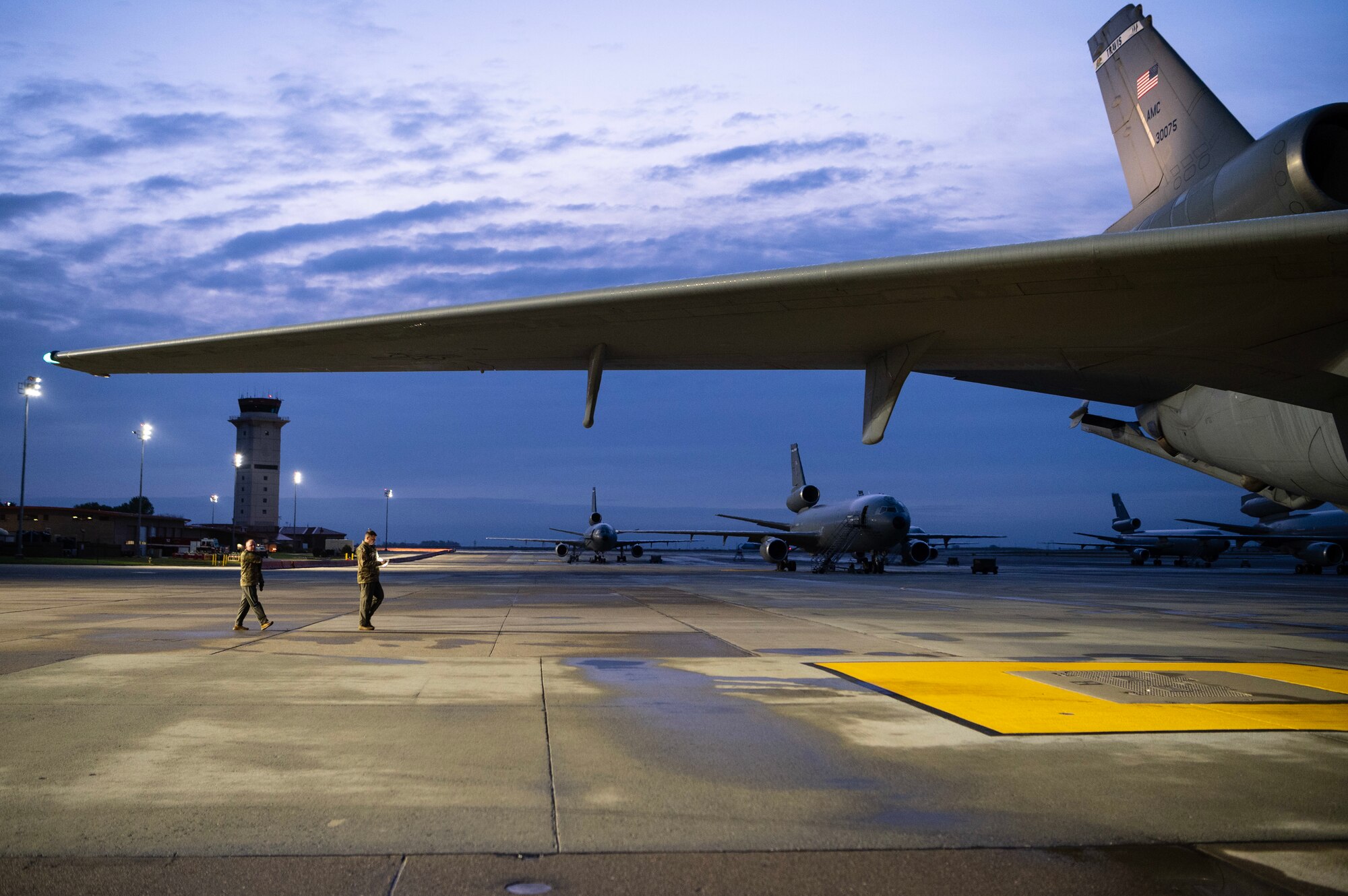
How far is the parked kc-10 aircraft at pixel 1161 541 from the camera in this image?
52.9 metres

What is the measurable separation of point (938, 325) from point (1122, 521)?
6998 cm

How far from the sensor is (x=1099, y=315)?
813cm

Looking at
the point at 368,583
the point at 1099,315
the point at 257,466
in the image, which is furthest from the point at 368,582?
the point at 257,466

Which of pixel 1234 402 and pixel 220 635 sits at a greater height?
pixel 1234 402

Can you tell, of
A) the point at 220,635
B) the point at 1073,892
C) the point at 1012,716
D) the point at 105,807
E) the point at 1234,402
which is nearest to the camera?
the point at 1073,892

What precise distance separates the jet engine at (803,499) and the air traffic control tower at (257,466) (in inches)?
3364

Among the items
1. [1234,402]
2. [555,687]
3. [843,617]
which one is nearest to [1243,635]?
[1234,402]

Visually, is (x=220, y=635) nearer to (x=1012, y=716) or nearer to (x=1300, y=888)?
(x=1012, y=716)

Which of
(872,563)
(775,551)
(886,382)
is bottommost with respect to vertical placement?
(872,563)

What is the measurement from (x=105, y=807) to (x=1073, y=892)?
14.5ft

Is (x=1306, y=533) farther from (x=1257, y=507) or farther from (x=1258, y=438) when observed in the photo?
(x=1258, y=438)

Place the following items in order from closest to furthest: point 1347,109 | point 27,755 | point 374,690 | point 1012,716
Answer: point 27,755 < point 1012,716 < point 374,690 < point 1347,109

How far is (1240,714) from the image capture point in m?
6.74

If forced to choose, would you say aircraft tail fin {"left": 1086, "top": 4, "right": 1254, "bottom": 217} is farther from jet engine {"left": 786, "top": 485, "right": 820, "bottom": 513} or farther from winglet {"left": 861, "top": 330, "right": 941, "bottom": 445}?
jet engine {"left": 786, "top": 485, "right": 820, "bottom": 513}
